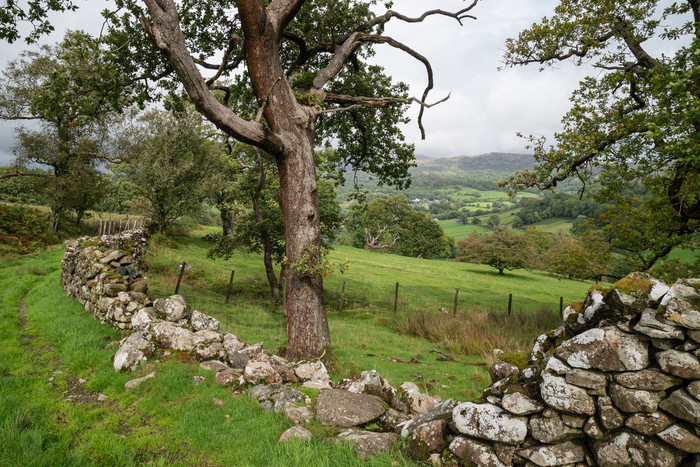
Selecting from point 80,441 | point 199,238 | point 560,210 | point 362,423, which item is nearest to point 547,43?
point 362,423

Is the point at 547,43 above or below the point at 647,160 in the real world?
above

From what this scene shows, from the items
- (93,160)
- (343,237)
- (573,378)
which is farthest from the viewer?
(343,237)

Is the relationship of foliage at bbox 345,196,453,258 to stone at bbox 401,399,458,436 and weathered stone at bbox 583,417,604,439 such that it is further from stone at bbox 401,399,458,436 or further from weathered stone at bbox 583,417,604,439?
weathered stone at bbox 583,417,604,439

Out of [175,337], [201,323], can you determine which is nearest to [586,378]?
[175,337]

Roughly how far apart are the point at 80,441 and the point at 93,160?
114 ft

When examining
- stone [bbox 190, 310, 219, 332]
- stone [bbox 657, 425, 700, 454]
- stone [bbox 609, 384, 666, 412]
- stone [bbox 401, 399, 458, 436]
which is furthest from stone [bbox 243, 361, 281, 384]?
stone [bbox 657, 425, 700, 454]

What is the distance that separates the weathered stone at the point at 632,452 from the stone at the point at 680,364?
0.62 metres

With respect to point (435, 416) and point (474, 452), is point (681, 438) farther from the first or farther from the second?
point (435, 416)

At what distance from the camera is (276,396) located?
5.18 metres

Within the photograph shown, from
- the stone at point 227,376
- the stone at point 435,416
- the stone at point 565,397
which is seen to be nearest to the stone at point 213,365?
the stone at point 227,376

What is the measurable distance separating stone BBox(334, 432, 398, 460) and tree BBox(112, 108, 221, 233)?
28.6 meters

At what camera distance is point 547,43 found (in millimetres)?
12219

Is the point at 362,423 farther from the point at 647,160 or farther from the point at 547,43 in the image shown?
the point at 547,43

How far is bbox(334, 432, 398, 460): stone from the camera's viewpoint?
3.81 meters
